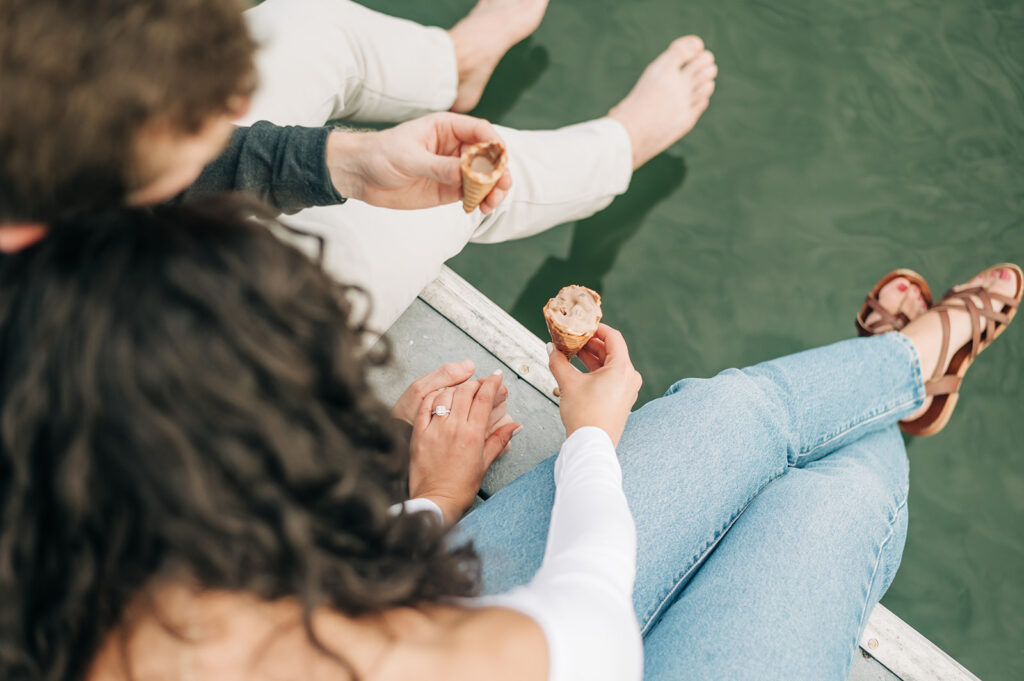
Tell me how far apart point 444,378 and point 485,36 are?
5.18ft

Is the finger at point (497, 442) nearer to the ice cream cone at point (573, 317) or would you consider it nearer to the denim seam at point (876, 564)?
the ice cream cone at point (573, 317)

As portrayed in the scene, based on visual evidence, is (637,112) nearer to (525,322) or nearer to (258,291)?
(525,322)

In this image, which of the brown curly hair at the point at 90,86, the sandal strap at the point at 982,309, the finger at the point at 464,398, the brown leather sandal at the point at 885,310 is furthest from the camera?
the brown leather sandal at the point at 885,310

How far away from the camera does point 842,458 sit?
6.01 ft

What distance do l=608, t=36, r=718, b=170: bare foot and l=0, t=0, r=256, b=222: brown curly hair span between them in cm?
219

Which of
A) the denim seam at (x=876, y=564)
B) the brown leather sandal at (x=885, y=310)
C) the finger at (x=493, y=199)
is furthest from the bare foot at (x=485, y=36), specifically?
the denim seam at (x=876, y=564)

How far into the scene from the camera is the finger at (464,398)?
6.06 ft

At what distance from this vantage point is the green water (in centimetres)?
278

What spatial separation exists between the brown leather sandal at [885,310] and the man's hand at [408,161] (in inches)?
63.7

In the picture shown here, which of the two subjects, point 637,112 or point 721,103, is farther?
point 721,103

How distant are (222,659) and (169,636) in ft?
0.21

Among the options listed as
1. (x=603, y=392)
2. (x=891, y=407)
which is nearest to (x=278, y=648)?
(x=603, y=392)

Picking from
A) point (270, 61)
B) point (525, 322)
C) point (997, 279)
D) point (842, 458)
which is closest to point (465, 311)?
point (525, 322)

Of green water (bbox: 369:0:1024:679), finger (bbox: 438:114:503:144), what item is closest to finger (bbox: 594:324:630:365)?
finger (bbox: 438:114:503:144)
